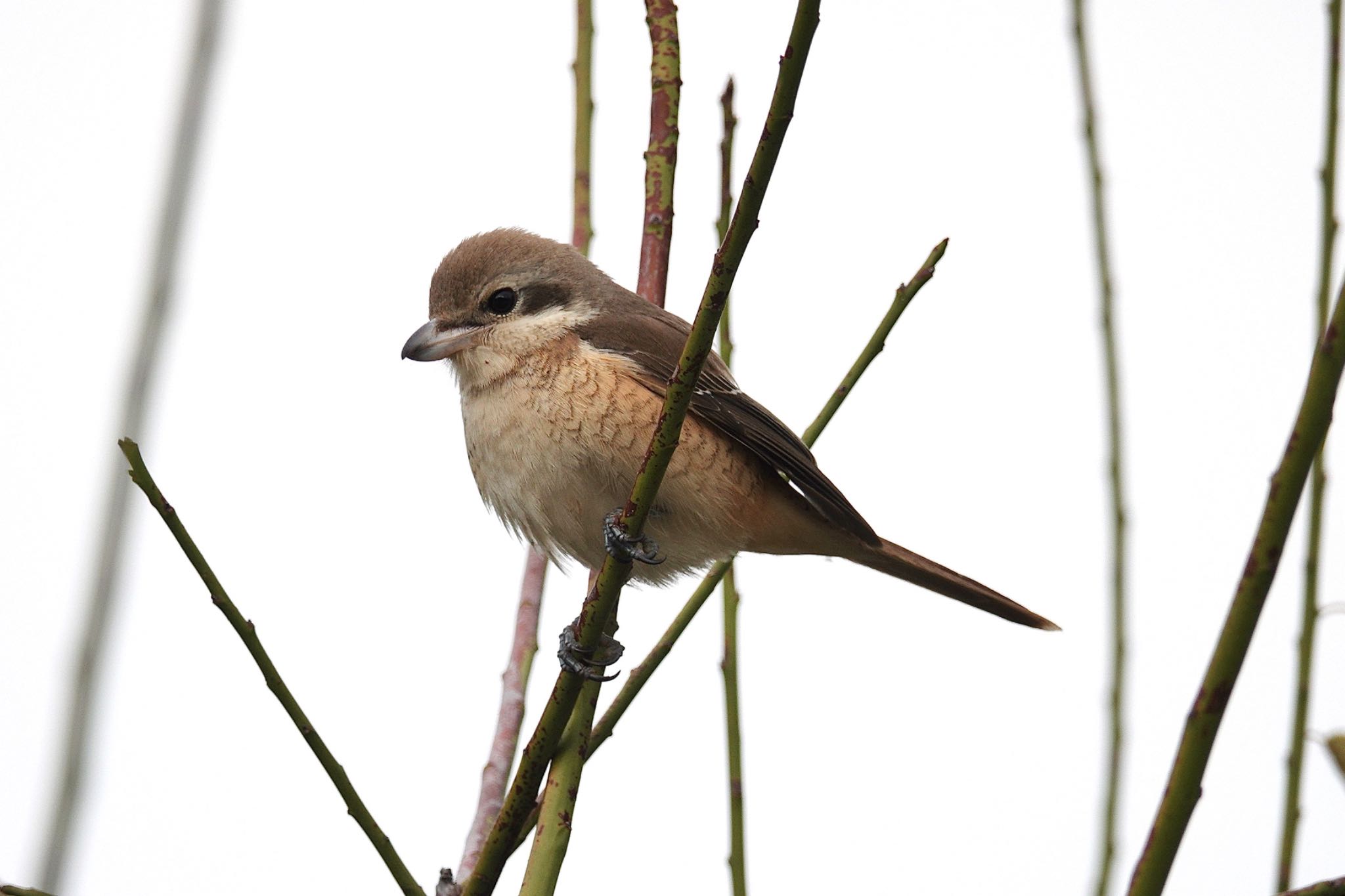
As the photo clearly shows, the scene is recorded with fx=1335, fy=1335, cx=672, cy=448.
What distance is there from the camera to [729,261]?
1.56 metres

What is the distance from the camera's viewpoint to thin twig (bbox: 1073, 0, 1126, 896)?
2.02 meters

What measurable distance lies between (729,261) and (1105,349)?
0.95m

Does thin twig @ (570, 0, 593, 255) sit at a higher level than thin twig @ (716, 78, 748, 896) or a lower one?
higher

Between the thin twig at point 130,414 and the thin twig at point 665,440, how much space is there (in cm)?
59

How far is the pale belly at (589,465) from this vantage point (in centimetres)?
293

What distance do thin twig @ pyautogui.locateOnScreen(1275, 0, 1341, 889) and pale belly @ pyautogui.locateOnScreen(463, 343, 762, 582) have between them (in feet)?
4.47

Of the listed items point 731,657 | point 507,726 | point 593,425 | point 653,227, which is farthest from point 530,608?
point 653,227

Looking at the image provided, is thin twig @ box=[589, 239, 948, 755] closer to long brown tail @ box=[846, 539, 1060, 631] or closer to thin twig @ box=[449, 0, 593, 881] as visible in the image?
thin twig @ box=[449, 0, 593, 881]

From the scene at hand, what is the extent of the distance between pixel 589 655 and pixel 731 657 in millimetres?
298

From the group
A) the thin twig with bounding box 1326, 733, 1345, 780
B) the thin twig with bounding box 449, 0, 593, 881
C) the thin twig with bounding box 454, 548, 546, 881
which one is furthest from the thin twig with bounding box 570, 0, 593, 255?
the thin twig with bounding box 1326, 733, 1345, 780

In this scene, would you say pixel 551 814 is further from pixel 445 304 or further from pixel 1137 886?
pixel 445 304

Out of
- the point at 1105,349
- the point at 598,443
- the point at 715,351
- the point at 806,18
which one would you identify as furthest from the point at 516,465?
the point at 806,18

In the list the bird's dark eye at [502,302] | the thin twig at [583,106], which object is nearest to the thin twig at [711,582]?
the thin twig at [583,106]

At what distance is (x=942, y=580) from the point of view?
3516 millimetres
